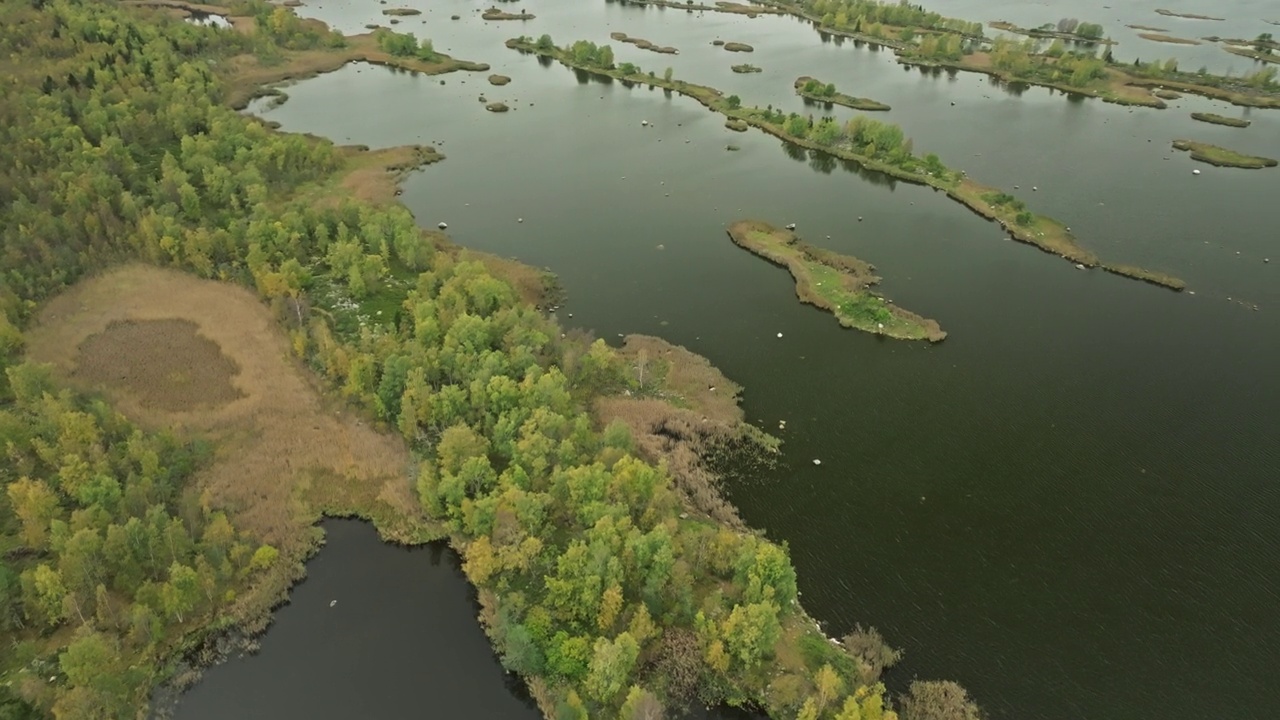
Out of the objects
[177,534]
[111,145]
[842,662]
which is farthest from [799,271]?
[111,145]

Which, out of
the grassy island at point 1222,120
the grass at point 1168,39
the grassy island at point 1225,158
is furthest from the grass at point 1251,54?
the grassy island at point 1225,158

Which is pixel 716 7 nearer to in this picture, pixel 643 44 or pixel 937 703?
pixel 643 44

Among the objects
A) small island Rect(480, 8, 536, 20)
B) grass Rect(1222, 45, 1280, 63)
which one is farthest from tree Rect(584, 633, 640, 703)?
grass Rect(1222, 45, 1280, 63)

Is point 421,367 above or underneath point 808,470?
Answer: above

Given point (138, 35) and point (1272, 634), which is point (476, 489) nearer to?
point (1272, 634)

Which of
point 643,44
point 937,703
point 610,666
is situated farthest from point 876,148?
point 610,666
